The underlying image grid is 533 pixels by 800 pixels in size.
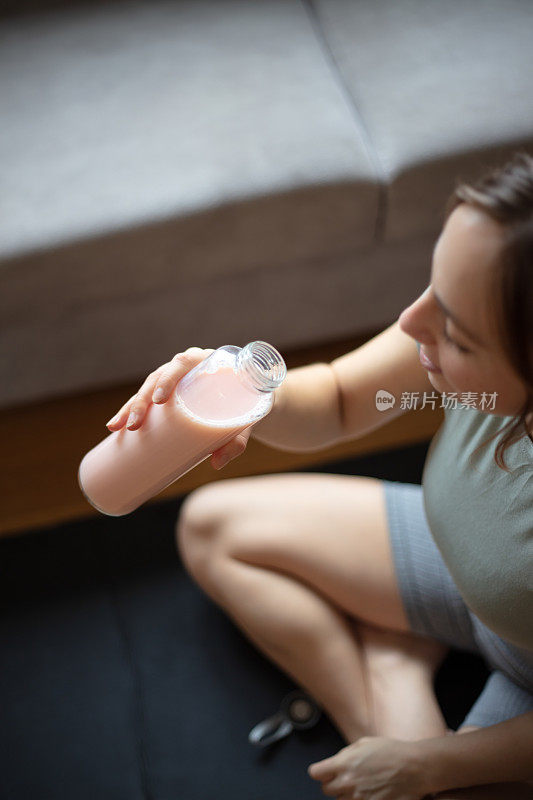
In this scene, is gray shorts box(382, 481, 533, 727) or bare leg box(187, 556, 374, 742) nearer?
gray shorts box(382, 481, 533, 727)

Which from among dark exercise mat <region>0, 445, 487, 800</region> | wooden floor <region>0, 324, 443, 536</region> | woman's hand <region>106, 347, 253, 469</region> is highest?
woman's hand <region>106, 347, 253, 469</region>

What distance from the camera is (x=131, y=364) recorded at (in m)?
1.63

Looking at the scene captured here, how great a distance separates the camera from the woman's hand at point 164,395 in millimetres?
819

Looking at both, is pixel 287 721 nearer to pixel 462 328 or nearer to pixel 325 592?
pixel 325 592

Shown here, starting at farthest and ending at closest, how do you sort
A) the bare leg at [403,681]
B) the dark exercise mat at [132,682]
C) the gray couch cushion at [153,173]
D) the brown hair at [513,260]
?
the gray couch cushion at [153,173], the dark exercise mat at [132,682], the bare leg at [403,681], the brown hair at [513,260]

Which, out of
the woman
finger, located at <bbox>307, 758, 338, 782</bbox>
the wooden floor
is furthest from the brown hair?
the wooden floor

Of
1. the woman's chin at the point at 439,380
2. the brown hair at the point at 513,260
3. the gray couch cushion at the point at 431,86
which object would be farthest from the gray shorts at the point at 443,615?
the gray couch cushion at the point at 431,86

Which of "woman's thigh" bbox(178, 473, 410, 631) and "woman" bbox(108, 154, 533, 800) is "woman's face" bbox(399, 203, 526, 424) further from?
"woman's thigh" bbox(178, 473, 410, 631)

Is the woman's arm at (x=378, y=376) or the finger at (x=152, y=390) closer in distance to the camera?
the finger at (x=152, y=390)

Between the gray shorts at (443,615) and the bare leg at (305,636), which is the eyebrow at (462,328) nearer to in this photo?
the gray shorts at (443,615)

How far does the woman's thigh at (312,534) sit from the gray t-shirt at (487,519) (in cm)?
20

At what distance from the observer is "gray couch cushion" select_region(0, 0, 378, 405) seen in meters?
1.38

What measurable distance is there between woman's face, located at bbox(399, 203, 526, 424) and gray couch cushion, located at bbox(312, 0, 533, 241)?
769 millimetres

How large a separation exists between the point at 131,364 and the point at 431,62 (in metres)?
0.84
